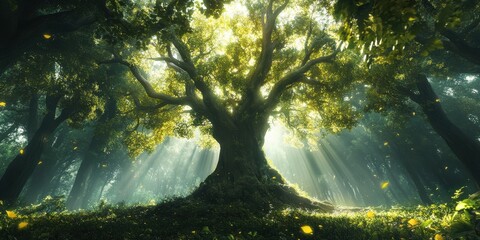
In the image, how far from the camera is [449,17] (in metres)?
3.88

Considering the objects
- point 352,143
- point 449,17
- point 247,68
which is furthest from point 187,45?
point 352,143

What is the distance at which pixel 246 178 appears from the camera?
16.6 metres

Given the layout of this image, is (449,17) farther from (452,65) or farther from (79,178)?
(79,178)

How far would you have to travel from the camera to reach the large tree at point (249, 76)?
18.5 metres

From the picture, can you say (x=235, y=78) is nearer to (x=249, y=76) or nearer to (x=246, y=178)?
(x=249, y=76)

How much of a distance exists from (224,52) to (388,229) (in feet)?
51.0

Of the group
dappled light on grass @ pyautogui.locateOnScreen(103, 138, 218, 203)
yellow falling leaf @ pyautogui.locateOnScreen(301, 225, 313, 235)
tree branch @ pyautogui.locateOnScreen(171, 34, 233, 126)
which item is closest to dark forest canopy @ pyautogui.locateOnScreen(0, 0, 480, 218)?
tree branch @ pyautogui.locateOnScreen(171, 34, 233, 126)

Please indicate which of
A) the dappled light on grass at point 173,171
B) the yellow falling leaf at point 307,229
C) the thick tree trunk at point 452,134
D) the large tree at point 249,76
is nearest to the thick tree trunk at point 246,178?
the large tree at point 249,76

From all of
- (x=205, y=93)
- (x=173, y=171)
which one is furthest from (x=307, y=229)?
(x=173, y=171)

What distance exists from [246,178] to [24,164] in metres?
17.2

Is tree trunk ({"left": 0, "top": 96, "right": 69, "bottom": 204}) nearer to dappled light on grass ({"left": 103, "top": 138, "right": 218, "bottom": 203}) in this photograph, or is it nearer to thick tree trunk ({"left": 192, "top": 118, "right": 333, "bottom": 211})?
thick tree trunk ({"left": 192, "top": 118, "right": 333, "bottom": 211})

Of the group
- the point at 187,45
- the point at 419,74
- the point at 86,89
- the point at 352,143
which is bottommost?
the point at 86,89

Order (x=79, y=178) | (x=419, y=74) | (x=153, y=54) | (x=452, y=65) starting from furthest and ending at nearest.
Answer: (x=79, y=178)
(x=452, y=65)
(x=153, y=54)
(x=419, y=74)

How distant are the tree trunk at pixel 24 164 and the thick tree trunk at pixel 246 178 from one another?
13781 millimetres
